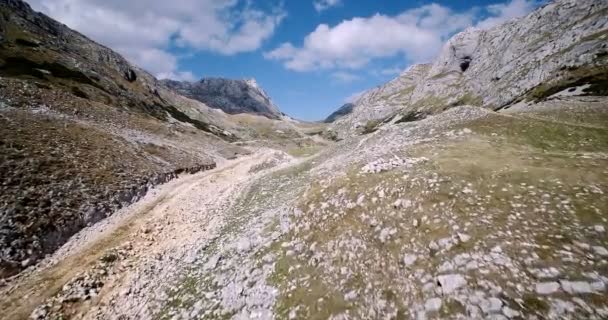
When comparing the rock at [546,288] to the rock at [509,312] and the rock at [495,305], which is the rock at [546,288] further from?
the rock at [495,305]

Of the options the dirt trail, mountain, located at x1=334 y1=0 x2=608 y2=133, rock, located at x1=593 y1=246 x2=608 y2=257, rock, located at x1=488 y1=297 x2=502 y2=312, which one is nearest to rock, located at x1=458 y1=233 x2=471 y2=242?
rock, located at x1=488 y1=297 x2=502 y2=312

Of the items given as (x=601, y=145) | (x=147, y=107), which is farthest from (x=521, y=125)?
(x=147, y=107)

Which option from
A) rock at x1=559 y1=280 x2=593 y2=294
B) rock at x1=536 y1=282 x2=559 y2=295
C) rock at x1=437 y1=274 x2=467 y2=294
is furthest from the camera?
rock at x1=437 y1=274 x2=467 y2=294

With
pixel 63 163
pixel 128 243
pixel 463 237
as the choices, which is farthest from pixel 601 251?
pixel 63 163

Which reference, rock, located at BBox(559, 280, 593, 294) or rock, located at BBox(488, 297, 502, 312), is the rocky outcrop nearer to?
rock, located at BBox(488, 297, 502, 312)

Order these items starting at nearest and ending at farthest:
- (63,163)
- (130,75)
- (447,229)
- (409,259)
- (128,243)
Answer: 1. (409,259)
2. (447,229)
3. (128,243)
4. (63,163)
5. (130,75)

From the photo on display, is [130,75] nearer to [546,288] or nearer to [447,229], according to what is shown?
[447,229]

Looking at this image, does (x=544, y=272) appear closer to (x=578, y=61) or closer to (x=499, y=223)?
→ (x=499, y=223)
